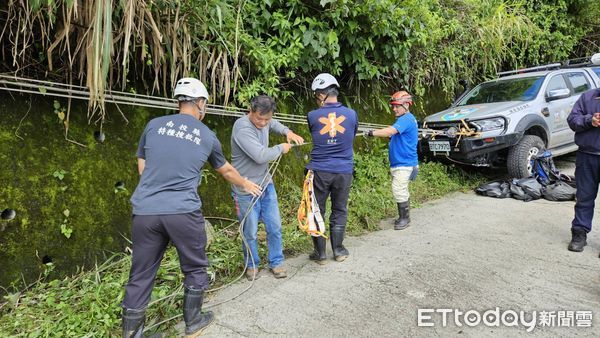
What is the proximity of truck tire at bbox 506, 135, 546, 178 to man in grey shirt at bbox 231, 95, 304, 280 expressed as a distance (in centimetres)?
380

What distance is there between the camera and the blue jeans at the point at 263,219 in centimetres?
351

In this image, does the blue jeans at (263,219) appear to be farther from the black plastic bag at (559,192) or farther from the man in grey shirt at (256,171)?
the black plastic bag at (559,192)

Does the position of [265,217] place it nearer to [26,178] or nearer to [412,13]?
[26,178]

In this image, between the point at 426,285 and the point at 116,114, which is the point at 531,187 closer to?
the point at 426,285

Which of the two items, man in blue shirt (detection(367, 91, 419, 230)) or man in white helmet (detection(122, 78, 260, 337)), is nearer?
man in white helmet (detection(122, 78, 260, 337))

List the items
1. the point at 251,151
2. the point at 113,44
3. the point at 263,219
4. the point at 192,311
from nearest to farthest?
the point at 192,311, the point at 251,151, the point at 113,44, the point at 263,219

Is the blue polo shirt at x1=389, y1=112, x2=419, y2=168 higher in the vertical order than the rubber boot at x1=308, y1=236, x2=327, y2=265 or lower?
higher

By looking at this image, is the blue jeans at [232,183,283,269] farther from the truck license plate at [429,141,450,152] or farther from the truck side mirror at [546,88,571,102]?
the truck side mirror at [546,88,571,102]

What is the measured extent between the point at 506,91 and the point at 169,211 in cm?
619

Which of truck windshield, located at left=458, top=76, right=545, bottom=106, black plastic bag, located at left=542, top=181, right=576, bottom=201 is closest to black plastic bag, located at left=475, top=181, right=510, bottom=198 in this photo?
black plastic bag, located at left=542, top=181, right=576, bottom=201

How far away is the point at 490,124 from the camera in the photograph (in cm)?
575

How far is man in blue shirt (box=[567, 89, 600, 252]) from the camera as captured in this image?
149 inches

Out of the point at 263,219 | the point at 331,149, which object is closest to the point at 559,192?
the point at 331,149

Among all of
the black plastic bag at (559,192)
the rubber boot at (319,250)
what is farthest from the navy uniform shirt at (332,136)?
the black plastic bag at (559,192)
